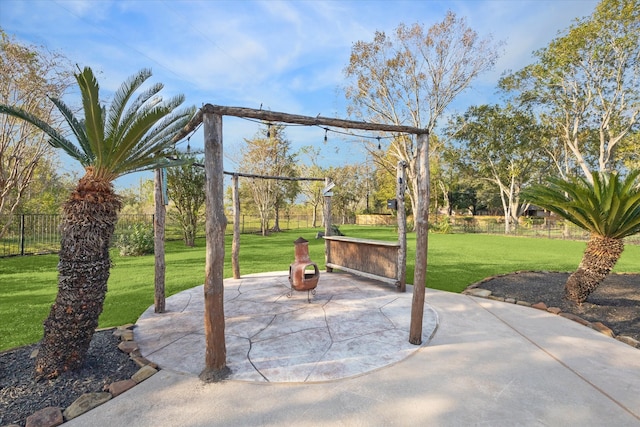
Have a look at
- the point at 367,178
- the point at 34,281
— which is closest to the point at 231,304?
the point at 34,281

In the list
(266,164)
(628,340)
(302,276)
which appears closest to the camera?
(628,340)

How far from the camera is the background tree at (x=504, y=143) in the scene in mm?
24141

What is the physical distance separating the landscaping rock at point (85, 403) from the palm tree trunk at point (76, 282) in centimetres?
55

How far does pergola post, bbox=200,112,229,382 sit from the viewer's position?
2.99 metres

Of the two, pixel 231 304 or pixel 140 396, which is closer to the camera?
pixel 140 396

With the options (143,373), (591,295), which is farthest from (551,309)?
(143,373)

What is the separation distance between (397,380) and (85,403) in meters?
2.68

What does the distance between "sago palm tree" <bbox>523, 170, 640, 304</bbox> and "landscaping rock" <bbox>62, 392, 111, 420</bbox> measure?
6758 mm

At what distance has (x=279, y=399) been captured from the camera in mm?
2588

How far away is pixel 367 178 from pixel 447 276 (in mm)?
36189

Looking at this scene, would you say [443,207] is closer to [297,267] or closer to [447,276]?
[447,276]

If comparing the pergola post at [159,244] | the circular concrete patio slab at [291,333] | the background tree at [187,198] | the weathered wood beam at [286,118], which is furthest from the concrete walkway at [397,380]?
the background tree at [187,198]

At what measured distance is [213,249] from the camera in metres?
3.01

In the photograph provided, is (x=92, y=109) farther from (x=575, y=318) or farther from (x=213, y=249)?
(x=575, y=318)
